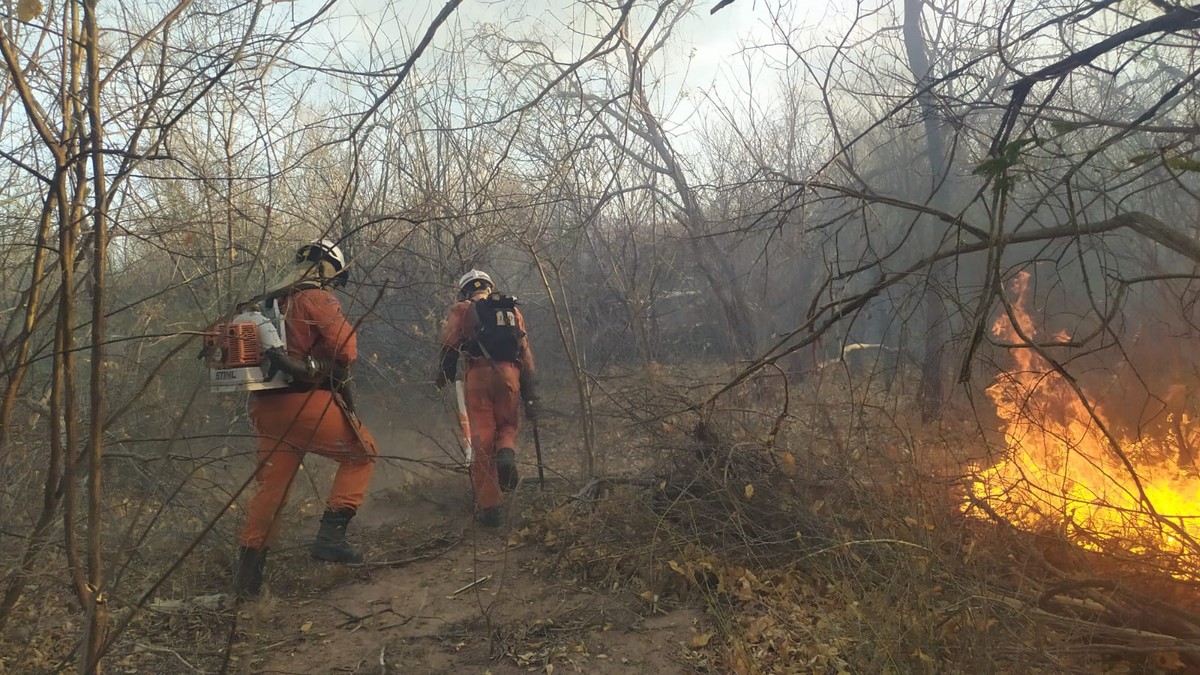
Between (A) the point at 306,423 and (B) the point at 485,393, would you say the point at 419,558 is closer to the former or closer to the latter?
(A) the point at 306,423

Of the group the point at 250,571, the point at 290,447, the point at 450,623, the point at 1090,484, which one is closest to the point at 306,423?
the point at 290,447

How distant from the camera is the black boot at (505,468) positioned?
5750 millimetres

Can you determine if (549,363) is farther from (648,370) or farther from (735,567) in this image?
(735,567)

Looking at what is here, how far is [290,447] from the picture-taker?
418cm

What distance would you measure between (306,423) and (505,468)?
173 cm

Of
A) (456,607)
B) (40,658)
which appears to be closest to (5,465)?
(40,658)

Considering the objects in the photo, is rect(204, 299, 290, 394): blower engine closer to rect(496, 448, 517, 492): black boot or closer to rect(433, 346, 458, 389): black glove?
rect(433, 346, 458, 389): black glove

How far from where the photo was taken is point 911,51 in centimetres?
776

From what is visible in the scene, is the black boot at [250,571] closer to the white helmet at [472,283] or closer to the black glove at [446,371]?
the black glove at [446,371]

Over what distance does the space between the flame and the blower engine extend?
3545 millimetres

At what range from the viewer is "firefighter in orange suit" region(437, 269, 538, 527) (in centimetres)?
583

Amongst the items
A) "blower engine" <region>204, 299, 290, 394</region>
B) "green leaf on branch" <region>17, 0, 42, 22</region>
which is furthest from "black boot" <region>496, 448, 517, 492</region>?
"green leaf on branch" <region>17, 0, 42, 22</region>

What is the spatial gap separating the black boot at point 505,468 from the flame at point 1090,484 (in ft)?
10.1

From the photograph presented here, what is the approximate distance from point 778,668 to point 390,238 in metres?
5.89
